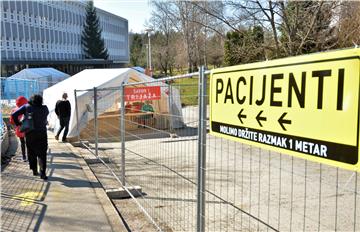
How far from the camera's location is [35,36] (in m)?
61.2

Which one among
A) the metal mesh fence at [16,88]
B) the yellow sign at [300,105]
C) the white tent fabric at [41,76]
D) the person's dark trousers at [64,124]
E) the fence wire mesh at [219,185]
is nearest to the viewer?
the yellow sign at [300,105]

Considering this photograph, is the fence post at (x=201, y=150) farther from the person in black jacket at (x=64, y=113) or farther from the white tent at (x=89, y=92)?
the person in black jacket at (x=64, y=113)

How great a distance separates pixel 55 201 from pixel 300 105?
18.1 ft

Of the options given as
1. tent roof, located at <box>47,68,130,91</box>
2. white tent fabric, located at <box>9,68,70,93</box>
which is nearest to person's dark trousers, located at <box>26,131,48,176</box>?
tent roof, located at <box>47,68,130,91</box>

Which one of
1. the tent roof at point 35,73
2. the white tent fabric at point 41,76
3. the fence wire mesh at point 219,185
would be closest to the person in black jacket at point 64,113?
the fence wire mesh at point 219,185

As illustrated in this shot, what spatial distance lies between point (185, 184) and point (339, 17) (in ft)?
42.7

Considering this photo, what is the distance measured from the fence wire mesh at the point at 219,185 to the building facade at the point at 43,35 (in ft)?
162

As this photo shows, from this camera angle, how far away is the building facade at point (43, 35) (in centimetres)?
5550

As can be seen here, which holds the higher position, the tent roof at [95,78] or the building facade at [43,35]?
the building facade at [43,35]

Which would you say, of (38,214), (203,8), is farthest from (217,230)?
(203,8)

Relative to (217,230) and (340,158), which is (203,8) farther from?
(340,158)

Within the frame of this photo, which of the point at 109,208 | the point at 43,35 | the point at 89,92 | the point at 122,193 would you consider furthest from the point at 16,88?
the point at 43,35

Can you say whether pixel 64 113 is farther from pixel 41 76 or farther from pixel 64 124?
pixel 41 76

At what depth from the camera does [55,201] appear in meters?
6.89
